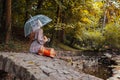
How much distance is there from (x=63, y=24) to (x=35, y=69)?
12.3 meters

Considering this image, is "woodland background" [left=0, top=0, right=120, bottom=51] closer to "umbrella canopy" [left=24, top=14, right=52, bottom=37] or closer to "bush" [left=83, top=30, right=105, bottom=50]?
"bush" [left=83, top=30, right=105, bottom=50]

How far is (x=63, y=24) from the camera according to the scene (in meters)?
19.0

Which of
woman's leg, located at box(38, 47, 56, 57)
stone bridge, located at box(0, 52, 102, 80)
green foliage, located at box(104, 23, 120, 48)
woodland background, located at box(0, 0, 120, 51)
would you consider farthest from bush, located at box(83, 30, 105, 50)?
stone bridge, located at box(0, 52, 102, 80)

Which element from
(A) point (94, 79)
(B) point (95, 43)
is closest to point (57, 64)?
(A) point (94, 79)

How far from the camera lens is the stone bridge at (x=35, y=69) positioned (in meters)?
6.33

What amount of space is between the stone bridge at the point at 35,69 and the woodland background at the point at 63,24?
19.2 ft

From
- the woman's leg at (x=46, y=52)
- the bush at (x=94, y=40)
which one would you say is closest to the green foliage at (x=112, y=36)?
the bush at (x=94, y=40)

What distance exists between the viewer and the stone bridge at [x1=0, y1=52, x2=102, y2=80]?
20.8 feet

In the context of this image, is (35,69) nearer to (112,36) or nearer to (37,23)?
(37,23)

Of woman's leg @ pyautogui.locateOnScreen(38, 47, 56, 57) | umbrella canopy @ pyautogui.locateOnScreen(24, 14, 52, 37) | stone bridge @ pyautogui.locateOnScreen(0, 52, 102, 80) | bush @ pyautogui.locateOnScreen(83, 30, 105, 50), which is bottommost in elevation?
bush @ pyautogui.locateOnScreen(83, 30, 105, 50)

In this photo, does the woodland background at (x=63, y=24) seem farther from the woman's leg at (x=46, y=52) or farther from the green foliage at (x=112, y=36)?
the woman's leg at (x=46, y=52)

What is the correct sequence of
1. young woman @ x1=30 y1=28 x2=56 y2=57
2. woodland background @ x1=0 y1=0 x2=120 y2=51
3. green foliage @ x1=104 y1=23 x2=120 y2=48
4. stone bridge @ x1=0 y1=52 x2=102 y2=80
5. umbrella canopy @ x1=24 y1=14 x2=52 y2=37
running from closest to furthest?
stone bridge @ x1=0 y1=52 x2=102 y2=80 → umbrella canopy @ x1=24 y1=14 x2=52 y2=37 → young woman @ x1=30 y1=28 x2=56 y2=57 → woodland background @ x1=0 y1=0 x2=120 y2=51 → green foliage @ x1=104 y1=23 x2=120 y2=48

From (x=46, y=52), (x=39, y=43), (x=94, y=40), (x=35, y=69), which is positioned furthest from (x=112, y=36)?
(x=35, y=69)

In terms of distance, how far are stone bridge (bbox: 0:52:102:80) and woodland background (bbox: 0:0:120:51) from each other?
5851 mm
